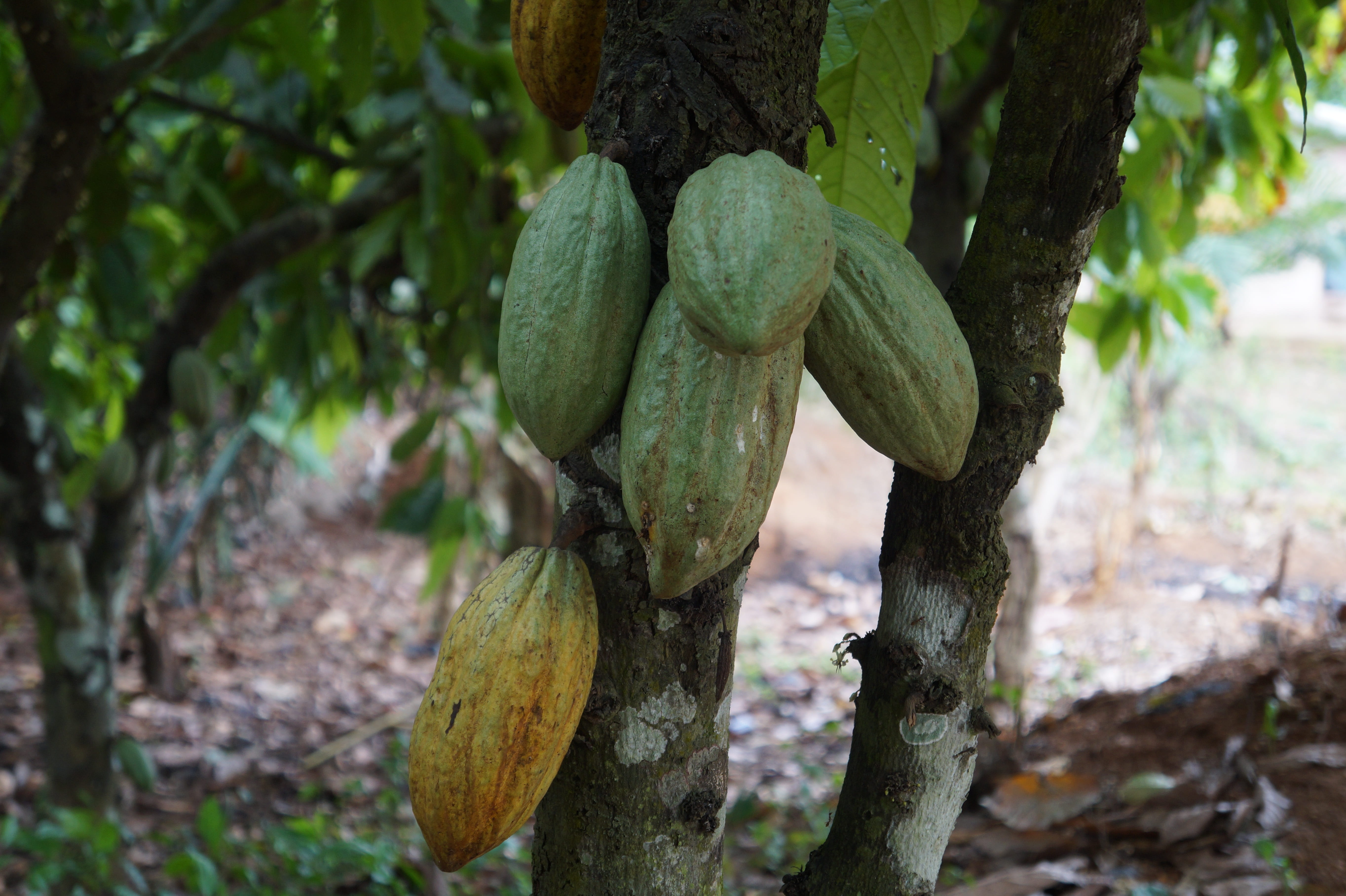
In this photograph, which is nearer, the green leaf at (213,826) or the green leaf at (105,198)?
the green leaf at (213,826)

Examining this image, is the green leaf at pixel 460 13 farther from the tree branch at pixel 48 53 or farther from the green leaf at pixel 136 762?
the green leaf at pixel 136 762

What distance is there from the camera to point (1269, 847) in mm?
1399

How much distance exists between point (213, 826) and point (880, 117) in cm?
167

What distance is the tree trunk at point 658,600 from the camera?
70cm

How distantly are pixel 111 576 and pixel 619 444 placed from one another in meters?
2.10

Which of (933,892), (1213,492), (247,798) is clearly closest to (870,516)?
(1213,492)

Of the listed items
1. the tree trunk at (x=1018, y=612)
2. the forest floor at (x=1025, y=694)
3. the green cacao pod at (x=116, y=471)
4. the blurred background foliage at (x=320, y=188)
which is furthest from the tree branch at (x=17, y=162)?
the tree trunk at (x=1018, y=612)

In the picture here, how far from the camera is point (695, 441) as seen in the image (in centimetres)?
60

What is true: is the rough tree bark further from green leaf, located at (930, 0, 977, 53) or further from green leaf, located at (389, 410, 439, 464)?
green leaf, located at (389, 410, 439, 464)

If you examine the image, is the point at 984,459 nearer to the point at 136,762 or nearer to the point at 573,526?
the point at 573,526

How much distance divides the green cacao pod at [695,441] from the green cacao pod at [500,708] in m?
0.09

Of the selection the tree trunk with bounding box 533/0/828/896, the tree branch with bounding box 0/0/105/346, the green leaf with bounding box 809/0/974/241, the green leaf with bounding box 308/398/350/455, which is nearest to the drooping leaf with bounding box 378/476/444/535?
the green leaf with bounding box 308/398/350/455

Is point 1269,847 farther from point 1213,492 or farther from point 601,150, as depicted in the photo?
point 1213,492

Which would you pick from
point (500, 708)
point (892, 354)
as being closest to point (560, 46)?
point (892, 354)
